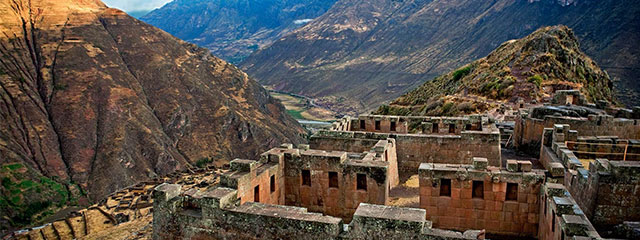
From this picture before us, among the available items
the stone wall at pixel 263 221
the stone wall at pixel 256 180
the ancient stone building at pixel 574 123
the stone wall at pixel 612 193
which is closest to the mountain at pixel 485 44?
the ancient stone building at pixel 574 123

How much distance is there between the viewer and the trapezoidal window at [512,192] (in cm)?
1429

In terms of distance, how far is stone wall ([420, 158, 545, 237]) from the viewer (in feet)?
46.5

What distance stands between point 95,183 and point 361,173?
253 feet

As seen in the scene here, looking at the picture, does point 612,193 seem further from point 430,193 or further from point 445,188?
point 430,193

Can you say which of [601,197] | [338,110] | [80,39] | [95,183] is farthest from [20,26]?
[601,197]

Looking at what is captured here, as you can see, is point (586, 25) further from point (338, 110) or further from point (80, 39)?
point (80, 39)

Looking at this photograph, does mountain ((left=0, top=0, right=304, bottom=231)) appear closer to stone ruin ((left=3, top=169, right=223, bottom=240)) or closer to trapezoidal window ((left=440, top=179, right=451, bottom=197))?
stone ruin ((left=3, top=169, right=223, bottom=240))

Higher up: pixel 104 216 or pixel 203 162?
pixel 203 162

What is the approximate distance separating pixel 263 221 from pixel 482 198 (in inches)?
284

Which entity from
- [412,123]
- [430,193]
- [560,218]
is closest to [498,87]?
[412,123]

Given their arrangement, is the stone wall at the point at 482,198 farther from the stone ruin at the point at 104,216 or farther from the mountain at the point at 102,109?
the mountain at the point at 102,109

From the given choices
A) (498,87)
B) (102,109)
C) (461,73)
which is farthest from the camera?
(102,109)

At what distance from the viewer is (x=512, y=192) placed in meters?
14.4

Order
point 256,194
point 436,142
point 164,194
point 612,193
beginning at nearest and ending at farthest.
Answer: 1. point 612,193
2. point 164,194
3. point 256,194
4. point 436,142
